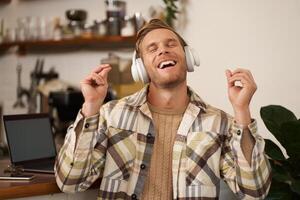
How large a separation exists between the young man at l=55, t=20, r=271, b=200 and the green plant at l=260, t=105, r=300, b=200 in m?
0.32

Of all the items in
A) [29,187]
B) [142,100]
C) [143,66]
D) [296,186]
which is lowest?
[296,186]

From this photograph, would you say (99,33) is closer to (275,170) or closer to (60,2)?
(60,2)

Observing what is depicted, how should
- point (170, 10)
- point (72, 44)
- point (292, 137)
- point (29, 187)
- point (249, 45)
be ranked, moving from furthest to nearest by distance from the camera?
point (72, 44), point (170, 10), point (249, 45), point (292, 137), point (29, 187)

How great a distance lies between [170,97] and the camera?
57.2 inches

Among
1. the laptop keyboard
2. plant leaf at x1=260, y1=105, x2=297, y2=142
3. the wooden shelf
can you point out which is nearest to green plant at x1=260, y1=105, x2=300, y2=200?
plant leaf at x1=260, y1=105, x2=297, y2=142

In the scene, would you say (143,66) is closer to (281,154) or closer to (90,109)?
(90,109)

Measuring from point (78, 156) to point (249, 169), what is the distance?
49 cm

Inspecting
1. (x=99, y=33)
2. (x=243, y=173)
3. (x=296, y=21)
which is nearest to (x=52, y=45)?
(x=99, y=33)

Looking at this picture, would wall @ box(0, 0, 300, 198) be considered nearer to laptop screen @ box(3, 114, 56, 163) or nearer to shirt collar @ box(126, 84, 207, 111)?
shirt collar @ box(126, 84, 207, 111)

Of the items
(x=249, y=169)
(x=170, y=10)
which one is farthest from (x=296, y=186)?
(x=170, y=10)

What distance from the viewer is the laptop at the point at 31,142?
144 centimetres

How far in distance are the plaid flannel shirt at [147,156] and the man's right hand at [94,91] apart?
3 centimetres

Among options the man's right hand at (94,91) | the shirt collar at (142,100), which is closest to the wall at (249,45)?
the shirt collar at (142,100)

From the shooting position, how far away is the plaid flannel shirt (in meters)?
1.28
